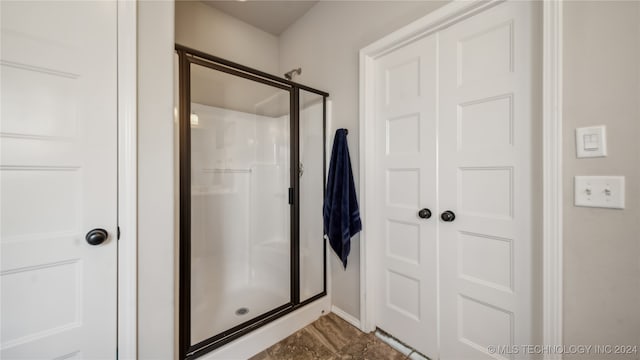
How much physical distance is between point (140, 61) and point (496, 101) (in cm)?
163

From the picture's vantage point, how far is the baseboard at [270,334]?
130cm

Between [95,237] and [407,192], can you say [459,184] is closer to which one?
[407,192]

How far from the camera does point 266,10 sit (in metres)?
2.10

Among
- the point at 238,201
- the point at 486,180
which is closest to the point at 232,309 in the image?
the point at 238,201

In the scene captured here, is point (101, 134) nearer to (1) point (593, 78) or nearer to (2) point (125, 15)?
(2) point (125, 15)

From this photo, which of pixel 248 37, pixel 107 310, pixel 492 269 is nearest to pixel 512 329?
pixel 492 269

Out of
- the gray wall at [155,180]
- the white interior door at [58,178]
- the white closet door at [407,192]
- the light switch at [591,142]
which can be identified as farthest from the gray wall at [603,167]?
the white interior door at [58,178]

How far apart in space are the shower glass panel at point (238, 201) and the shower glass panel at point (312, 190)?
0.04m

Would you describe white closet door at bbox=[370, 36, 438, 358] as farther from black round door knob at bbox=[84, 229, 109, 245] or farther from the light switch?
black round door knob at bbox=[84, 229, 109, 245]

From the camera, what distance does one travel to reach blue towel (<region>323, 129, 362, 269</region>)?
158cm

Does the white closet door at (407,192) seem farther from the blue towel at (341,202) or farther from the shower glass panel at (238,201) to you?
the shower glass panel at (238,201)

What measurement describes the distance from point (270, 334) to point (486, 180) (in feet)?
5.13

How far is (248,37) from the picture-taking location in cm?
233

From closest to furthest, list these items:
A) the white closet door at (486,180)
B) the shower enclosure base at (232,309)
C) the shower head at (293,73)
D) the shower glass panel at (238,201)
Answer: the white closet door at (486,180) → the shower enclosure base at (232,309) → the shower glass panel at (238,201) → the shower head at (293,73)
